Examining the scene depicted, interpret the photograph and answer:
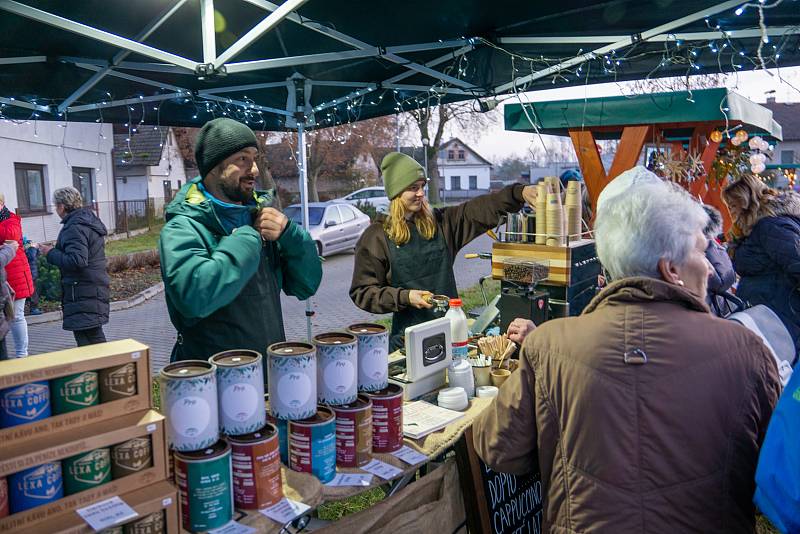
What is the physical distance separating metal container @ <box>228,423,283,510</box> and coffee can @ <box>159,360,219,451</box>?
73mm

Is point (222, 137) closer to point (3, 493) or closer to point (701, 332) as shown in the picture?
point (3, 493)

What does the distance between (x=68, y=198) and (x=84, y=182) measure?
10103 mm

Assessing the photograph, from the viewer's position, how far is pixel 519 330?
2.41 metres

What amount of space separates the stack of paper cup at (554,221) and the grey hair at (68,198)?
4117 millimetres

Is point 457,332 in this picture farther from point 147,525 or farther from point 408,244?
point 147,525

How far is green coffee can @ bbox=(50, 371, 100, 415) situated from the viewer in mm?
1266

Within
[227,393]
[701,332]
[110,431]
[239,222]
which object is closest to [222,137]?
[239,222]

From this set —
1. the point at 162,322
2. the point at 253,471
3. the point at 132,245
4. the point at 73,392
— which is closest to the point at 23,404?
the point at 73,392

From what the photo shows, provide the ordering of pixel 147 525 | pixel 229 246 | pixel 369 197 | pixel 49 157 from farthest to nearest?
pixel 369 197, pixel 49 157, pixel 229 246, pixel 147 525

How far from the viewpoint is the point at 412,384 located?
2137mm

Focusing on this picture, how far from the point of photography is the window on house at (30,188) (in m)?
10.9

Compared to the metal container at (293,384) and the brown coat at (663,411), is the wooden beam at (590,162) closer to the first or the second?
the brown coat at (663,411)

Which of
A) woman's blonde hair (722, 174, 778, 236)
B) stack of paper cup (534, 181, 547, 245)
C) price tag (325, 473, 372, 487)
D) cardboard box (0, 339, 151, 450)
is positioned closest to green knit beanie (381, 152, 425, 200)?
stack of paper cup (534, 181, 547, 245)

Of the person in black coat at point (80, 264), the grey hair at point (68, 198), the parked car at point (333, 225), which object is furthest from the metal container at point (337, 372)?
the parked car at point (333, 225)
